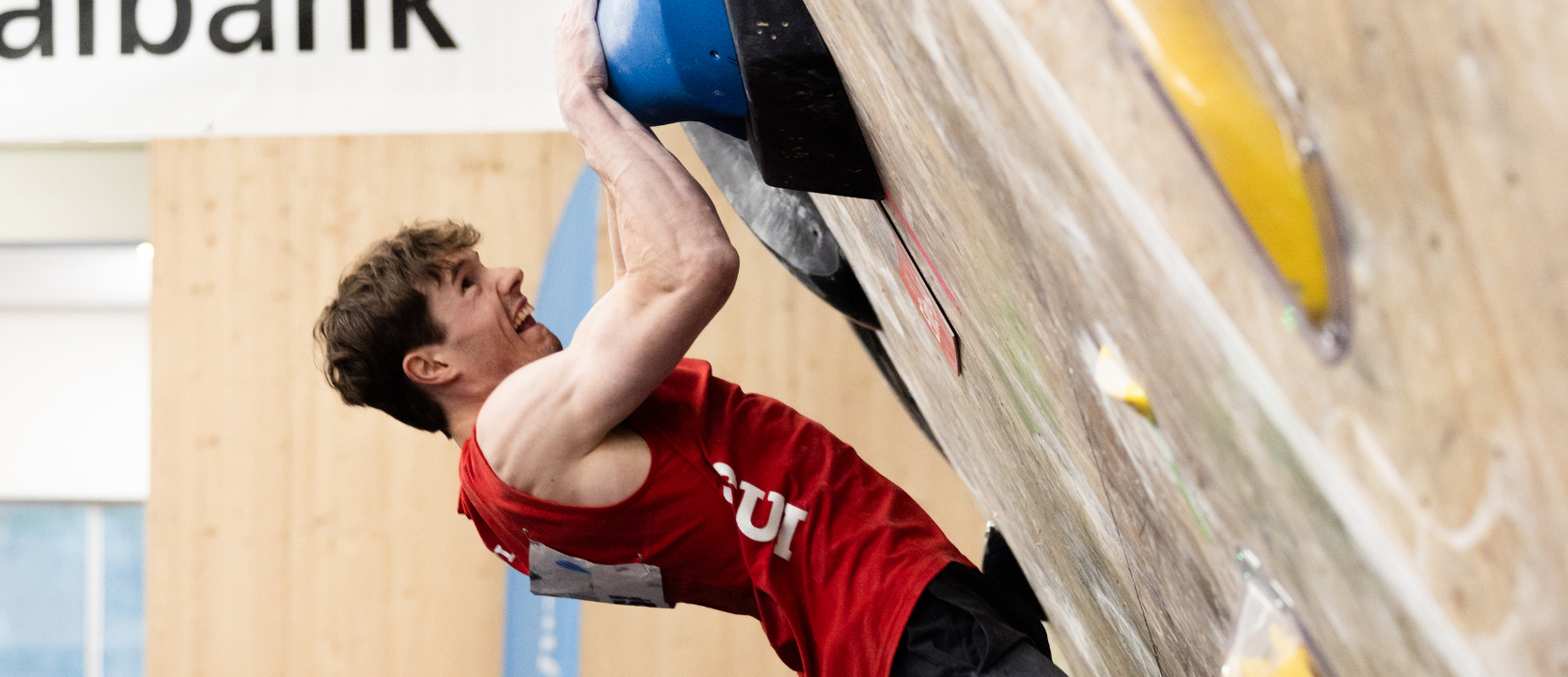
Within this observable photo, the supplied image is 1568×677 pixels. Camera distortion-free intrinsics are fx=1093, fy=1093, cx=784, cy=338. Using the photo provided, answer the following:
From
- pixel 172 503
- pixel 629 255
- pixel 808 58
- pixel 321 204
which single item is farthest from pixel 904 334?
pixel 172 503

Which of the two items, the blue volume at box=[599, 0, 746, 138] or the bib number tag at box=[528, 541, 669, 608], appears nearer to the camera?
the blue volume at box=[599, 0, 746, 138]

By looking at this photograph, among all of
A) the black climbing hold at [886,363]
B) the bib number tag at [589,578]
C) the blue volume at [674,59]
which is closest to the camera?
the blue volume at [674,59]

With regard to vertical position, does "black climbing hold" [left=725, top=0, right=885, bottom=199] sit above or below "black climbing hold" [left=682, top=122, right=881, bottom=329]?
above

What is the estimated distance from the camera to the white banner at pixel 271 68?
2.79m

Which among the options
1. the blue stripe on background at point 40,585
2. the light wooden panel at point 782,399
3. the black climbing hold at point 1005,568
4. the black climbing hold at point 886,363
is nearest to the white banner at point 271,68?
the light wooden panel at point 782,399

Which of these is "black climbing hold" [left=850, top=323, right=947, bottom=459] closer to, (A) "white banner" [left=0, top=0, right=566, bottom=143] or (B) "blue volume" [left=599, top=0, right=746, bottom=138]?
(B) "blue volume" [left=599, top=0, right=746, bottom=138]

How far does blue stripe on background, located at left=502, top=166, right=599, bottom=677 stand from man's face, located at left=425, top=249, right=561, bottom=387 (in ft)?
5.32

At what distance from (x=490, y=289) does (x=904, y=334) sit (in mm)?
522

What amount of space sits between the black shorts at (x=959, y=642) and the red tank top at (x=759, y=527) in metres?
0.03

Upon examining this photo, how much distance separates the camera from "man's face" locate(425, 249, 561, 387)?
1331mm

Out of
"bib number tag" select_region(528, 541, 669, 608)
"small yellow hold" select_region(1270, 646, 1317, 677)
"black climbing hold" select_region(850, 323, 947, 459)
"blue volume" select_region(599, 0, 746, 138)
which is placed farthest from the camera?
"black climbing hold" select_region(850, 323, 947, 459)

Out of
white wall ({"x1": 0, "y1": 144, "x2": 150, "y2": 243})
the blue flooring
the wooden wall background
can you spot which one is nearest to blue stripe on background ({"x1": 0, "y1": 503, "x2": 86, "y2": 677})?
the blue flooring

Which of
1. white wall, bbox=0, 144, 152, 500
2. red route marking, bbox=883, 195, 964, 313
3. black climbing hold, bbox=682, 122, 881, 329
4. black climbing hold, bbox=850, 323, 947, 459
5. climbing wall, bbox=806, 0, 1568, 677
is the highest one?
climbing wall, bbox=806, 0, 1568, 677

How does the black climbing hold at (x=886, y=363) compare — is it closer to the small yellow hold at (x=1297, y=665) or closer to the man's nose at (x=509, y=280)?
the man's nose at (x=509, y=280)
